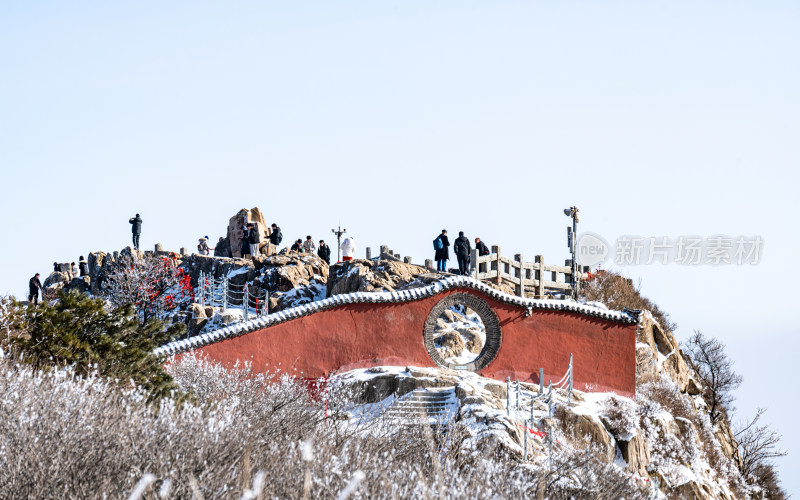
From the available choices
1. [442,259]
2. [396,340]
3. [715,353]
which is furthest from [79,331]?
[715,353]

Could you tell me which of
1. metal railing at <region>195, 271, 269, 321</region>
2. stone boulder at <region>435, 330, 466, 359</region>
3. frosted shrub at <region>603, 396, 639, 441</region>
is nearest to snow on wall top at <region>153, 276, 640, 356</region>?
stone boulder at <region>435, 330, 466, 359</region>

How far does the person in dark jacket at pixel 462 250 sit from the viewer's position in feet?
91.0

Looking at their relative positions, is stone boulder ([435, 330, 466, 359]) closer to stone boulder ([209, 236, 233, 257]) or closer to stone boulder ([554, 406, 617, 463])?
stone boulder ([554, 406, 617, 463])

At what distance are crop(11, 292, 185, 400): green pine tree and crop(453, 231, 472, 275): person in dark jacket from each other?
1244 cm

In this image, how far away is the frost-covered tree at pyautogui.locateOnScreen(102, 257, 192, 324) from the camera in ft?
109

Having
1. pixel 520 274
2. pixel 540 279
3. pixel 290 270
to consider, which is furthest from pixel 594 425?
pixel 290 270

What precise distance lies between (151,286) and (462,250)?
40.6 ft

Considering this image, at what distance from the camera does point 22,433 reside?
10852mm

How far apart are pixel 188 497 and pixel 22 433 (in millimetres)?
2163

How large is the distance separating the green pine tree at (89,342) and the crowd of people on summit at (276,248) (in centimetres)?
1091

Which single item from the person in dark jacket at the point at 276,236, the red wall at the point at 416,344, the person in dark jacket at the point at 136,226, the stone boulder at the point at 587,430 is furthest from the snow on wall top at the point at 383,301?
the person in dark jacket at the point at 136,226

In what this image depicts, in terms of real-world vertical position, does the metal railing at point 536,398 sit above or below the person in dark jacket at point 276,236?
below

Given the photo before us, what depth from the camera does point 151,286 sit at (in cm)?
3431

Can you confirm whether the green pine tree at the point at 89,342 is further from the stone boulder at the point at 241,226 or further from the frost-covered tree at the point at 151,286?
the stone boulder at the point at 241,226
